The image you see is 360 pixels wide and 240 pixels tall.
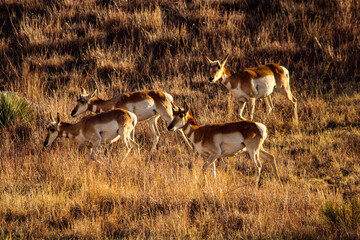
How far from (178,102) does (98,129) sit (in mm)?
3234

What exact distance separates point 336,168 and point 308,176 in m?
0.54

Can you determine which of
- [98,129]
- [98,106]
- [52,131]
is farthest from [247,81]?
[52,131]

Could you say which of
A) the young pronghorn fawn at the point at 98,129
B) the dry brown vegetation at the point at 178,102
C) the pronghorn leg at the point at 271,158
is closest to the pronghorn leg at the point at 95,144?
the young pronghorn fawn at the point at 98,129

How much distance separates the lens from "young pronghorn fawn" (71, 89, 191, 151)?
28.0ft

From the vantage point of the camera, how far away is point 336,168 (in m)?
7.69

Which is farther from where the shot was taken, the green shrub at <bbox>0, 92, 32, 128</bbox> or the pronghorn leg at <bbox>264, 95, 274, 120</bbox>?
the pronghorn leg at <bbox>264, 95, 274, 120</bbox>

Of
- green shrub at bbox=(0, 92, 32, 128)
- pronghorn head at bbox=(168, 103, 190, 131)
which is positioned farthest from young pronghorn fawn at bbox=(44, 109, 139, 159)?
green shrub at bbox=(0, 92, 32, 128)

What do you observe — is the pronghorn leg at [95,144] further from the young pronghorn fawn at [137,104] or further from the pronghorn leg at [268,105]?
the pronghorn leg at [268,105]

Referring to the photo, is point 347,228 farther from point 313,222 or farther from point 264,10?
point 264,10

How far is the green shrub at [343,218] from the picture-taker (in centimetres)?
532

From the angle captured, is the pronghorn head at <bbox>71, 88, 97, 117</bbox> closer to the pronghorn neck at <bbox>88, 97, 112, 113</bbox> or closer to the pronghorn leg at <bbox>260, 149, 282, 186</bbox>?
the pronghorn neck at <bbox>88, 97, 112, 113</bbox>

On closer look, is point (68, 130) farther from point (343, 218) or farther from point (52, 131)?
point (343, 218)

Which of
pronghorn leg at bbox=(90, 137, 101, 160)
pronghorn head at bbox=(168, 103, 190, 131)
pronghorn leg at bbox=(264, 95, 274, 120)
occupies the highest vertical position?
pronghorn head at bbox=(168, 103, 190, 131)

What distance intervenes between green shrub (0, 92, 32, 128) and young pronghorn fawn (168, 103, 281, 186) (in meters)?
3.75
